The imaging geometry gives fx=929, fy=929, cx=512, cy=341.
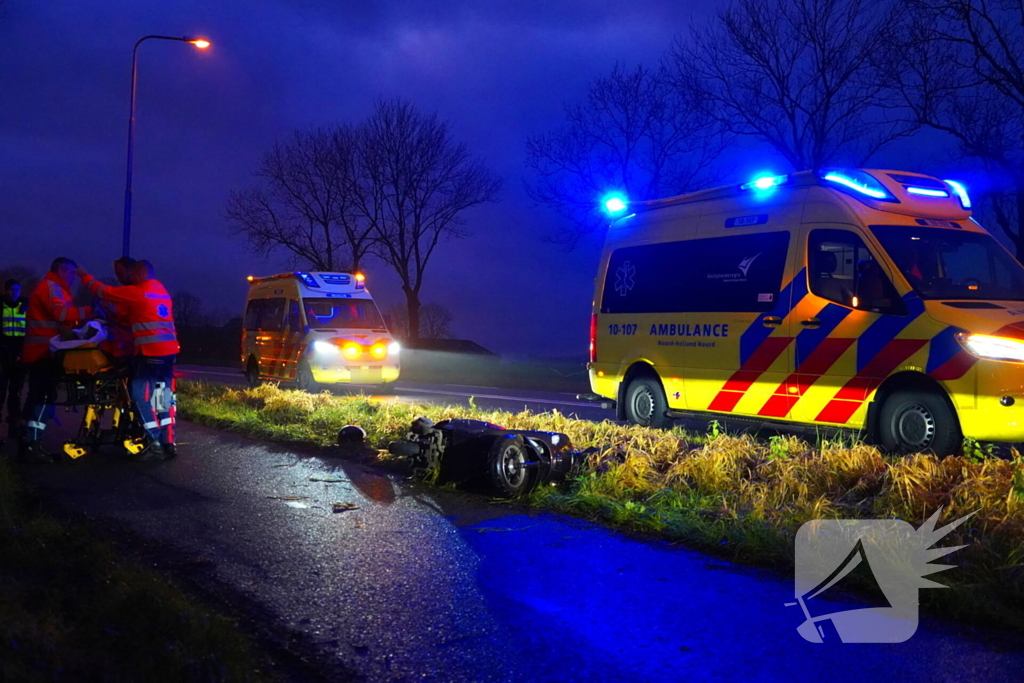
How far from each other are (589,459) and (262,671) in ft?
13.5

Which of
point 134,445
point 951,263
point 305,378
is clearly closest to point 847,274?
point 951,263

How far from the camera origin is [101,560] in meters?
4.62

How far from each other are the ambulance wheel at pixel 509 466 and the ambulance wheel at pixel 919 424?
3255mm

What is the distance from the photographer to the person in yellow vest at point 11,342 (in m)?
10.1

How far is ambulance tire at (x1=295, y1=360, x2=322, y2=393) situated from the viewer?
1623 centimetres

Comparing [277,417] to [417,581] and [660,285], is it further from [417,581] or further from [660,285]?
[417,581]

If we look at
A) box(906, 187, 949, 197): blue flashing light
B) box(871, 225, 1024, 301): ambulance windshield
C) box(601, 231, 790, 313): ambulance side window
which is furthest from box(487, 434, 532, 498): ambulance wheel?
box(906, 187, 949, 197): blue flashing light

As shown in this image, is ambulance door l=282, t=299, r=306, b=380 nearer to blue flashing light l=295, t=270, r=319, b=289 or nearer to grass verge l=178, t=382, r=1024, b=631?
blue flashing light l=295, t=270, r=319, b=289

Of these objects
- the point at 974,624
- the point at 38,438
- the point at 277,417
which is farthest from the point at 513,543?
the point at 277,417

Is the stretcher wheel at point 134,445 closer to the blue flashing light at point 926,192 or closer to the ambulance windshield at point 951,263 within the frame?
the ambulance windshield at point 951,263

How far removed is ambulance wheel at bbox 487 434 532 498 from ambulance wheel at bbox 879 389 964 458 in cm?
326

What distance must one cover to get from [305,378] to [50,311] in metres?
7.68

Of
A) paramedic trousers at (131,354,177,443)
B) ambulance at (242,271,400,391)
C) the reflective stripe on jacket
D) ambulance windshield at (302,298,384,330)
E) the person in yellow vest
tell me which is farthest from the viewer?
ambulance windshield at (302,298,384,330)

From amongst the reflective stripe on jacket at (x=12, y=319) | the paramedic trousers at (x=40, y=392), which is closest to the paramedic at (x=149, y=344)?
the paramedic trousers at (x=40, y=392)
